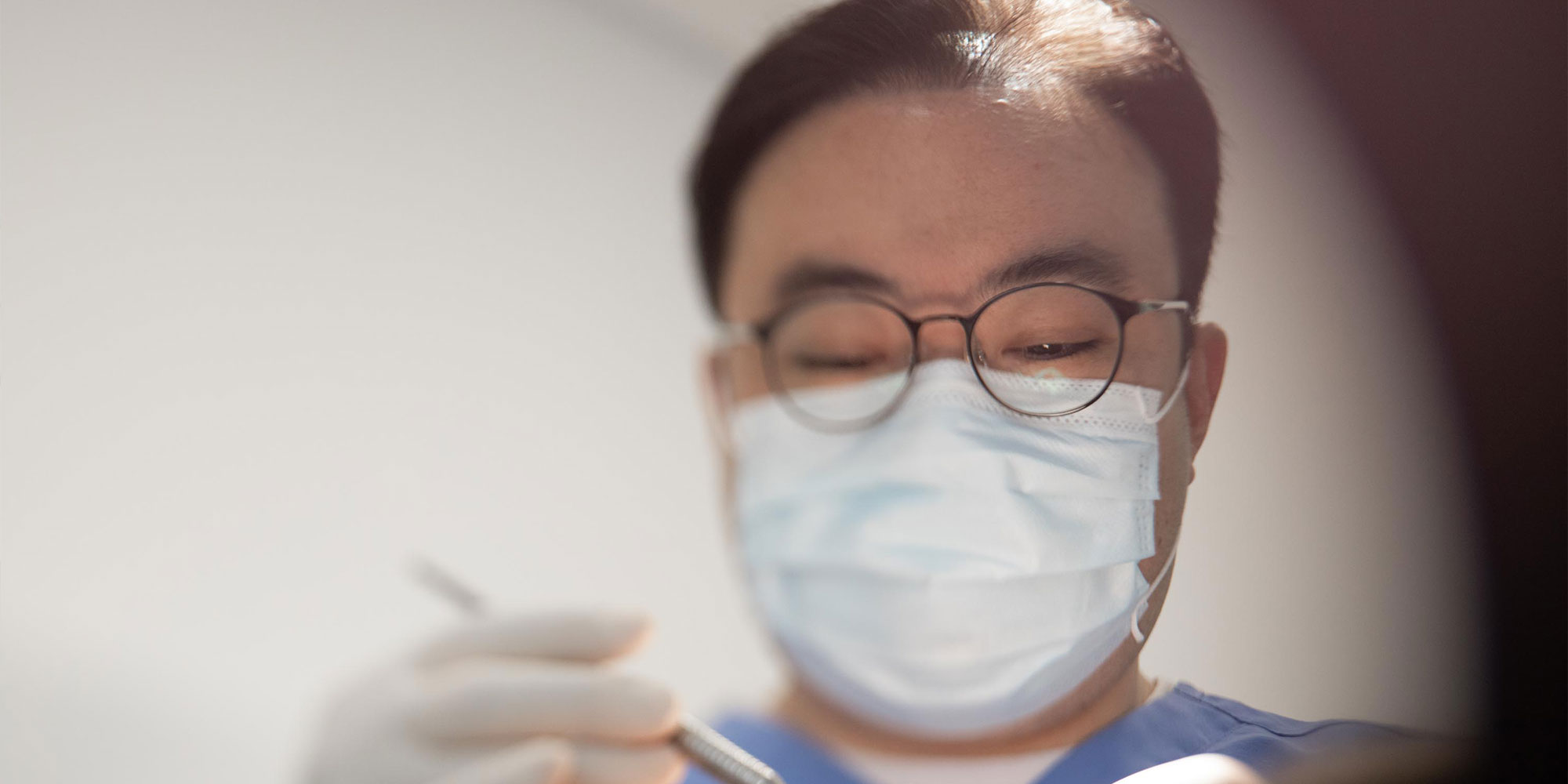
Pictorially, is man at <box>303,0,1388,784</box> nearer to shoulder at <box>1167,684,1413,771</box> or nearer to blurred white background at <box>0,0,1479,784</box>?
shoulder at <box>1167,684,1413,771</box>

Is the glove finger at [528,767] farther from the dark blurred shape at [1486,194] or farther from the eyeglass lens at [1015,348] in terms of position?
the dark blurred shape at [1486,194]

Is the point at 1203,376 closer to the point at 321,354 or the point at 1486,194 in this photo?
the point at 1486,194

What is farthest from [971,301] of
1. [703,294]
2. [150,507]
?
[150,507]

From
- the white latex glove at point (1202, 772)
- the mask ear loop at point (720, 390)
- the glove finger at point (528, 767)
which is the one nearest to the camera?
the white latex glove at point (1202, 772)

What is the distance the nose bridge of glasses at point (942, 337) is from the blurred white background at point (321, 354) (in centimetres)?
25

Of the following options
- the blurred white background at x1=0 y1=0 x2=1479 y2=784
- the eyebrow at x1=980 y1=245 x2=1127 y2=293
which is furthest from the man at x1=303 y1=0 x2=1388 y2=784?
the blurred white background at x1=0 y1=0 x2=1479 y2=784

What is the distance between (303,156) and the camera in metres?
0.72

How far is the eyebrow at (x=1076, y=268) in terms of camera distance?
425 mm

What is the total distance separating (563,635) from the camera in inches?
21.8

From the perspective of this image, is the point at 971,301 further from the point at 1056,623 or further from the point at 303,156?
the point at 303,156

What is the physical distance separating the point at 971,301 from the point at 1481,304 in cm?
27

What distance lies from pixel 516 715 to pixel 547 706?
0.02 m

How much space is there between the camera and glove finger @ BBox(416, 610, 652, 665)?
552 mm

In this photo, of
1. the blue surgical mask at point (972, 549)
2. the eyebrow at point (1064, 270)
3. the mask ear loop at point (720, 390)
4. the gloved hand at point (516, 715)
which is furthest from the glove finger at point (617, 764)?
the eyebrow at point (1064, 270)
